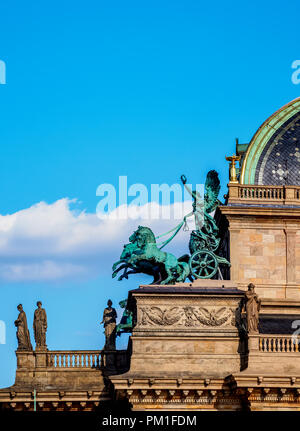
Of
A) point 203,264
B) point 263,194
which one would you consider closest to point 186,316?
point 203,264

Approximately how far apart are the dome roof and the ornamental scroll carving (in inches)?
406

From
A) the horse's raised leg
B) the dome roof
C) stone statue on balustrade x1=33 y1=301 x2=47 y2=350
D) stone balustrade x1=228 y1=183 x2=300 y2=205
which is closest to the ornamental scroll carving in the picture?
the horse's raised leg

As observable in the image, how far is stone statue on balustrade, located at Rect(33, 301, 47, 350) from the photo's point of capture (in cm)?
6738

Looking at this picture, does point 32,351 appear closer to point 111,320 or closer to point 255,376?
point 111,320

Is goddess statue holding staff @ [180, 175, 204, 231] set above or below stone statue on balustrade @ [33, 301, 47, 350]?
above

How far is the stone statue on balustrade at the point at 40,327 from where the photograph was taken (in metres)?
67.4

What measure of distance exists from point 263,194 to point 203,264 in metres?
6.36

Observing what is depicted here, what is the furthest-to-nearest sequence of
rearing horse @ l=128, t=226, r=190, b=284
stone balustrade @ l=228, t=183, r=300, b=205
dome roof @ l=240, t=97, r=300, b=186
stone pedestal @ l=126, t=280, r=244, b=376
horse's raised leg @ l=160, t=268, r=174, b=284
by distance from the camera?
dome roof @ l=240, t=97, r=300, b=186 → stone balustrade @ l=228, t=183, r=300, b=205 → rearing horse @ l=128, t=226, r=190, b=284 → horse's raised leg @ l=160, t=268, r=174, b=284 → stone pedestal @ l=126, t=280, r=244, b=376

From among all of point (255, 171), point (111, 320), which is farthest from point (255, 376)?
point (255, 171)

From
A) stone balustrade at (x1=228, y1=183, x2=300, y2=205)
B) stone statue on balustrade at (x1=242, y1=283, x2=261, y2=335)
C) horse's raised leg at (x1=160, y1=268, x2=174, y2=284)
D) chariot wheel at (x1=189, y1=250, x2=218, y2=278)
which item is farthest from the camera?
stone balustrade at (x1=228, y1=183, x2=300, y2=205)

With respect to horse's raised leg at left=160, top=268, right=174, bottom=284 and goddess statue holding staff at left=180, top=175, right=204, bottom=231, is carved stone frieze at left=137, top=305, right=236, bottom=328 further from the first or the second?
goddess statue holding staff at left=180, top=175, right=204, bottom=231

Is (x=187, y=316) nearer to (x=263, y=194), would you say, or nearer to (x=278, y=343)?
(x=278, y=343)

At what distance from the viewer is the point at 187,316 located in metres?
64.4

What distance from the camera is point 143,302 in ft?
211
